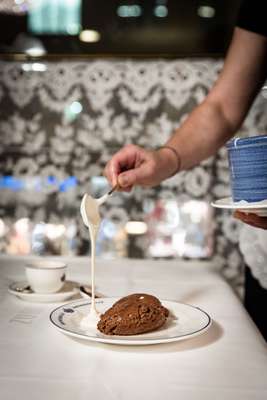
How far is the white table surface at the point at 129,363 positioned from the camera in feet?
1.79

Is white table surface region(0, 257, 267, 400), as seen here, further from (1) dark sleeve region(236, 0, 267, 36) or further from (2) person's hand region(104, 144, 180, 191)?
(1) dark sleeve region(236, 0, 267, 36)

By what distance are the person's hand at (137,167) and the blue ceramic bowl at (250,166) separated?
0.24 metres

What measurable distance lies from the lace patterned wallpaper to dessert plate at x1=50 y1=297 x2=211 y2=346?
1.47 m

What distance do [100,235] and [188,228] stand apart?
39 centimetres

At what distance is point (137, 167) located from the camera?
112cm

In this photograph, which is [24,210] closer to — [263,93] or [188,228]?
[188,228]

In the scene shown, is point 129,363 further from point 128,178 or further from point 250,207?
point 128,178

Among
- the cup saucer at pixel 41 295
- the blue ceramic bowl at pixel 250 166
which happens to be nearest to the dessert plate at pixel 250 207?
the blue ceramic bowl at pixel 250 166

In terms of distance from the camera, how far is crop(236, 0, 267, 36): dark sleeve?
130cm

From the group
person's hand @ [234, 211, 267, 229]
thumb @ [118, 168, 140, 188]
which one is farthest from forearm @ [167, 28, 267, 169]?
person's hand @ [234, 211, 267, 229]

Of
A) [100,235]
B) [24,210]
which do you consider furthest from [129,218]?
[24,210]

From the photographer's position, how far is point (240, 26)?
4.38ft

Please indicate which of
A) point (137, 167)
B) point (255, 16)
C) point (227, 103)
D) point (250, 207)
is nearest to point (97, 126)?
point (227, 103)

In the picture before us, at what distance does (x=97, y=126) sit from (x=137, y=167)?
120 cm
